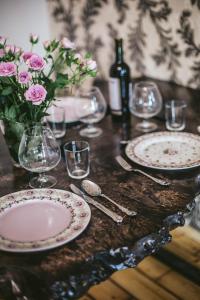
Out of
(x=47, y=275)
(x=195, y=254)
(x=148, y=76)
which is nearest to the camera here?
(x=47, y=275)

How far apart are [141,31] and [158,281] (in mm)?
1181

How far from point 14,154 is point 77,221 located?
41cm

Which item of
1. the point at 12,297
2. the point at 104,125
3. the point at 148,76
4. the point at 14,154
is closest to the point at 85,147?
the point at 14,154

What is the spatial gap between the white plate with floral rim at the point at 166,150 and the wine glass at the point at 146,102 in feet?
0.35

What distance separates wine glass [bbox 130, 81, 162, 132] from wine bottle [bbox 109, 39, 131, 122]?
0.08m

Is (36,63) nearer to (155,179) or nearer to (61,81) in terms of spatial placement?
(61,81)

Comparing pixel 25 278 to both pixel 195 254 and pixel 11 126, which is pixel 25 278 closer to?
pixel 11 126

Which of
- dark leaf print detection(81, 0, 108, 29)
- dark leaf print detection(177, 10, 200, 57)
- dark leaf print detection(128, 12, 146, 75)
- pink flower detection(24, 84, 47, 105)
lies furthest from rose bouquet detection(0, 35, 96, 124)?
dark leaf print detection(81, 0, 108, 29)

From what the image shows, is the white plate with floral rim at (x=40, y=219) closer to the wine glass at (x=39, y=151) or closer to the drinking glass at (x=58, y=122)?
the wine glass at (x=39, y=151)

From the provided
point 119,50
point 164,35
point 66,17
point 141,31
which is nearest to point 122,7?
point 141,31

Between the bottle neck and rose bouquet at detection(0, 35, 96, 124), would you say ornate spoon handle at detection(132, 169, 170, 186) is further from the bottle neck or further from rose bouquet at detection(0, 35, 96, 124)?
the bottle neck

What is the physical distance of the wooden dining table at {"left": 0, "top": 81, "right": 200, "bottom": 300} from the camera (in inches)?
32.9

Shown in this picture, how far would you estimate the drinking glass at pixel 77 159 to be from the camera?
3.87ft

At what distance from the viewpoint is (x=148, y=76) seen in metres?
2.13
